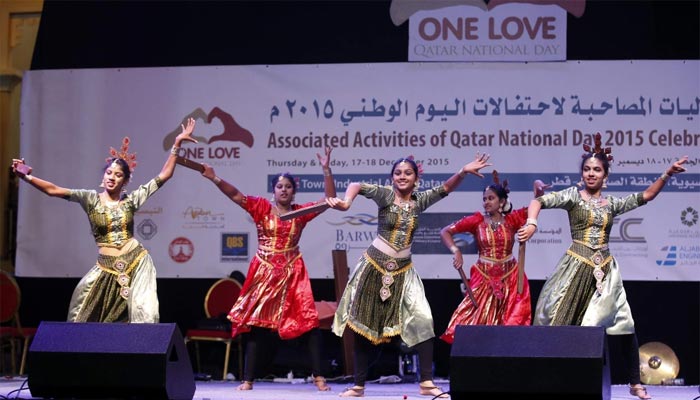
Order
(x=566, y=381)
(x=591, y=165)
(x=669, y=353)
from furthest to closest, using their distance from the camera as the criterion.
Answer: (x=669, y=353), (x=591, y=165), (x=566, y=381)

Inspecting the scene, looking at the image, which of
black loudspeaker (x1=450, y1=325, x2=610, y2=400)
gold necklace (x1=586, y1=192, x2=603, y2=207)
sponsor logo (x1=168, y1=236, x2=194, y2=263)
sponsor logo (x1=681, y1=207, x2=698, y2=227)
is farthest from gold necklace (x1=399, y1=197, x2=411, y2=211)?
sponsor logo (x1=681, y1=207, x2=698, y2=227)

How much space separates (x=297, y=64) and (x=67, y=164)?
203 cm

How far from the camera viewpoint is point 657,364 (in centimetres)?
748

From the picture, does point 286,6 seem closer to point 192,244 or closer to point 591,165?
point 192,244

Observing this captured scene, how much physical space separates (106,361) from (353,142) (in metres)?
3.65

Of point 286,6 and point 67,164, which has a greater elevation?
point 286,6

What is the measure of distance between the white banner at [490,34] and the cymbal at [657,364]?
7.57ft

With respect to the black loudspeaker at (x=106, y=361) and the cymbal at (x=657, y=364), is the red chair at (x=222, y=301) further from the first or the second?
the cymbal at (x=657, y=364)

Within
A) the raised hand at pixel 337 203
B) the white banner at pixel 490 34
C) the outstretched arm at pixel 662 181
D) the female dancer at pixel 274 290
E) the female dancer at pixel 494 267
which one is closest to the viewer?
the raised hand at pixel 337 203

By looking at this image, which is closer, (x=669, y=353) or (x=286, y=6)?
(x=669, y=353)

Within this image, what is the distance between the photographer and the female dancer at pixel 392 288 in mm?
5863

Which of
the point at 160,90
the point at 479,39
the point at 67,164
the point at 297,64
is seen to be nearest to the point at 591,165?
the point at 479,39

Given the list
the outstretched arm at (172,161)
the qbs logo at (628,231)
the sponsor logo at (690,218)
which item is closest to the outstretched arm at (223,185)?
the outstretched arm at (172,161)

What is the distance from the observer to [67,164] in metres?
8.16
